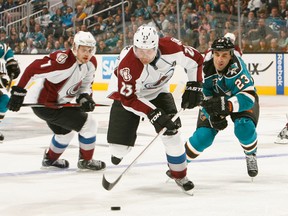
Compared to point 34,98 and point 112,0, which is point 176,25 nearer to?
point 112,0

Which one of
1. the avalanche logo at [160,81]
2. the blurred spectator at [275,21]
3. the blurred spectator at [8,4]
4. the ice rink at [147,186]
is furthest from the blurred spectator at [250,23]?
the avalanche logo at [160,81]

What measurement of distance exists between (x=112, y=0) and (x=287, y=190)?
29.3 feet

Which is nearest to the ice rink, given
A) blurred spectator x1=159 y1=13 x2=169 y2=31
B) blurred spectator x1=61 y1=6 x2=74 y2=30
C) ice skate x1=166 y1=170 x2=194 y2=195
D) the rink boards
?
ice skate x1=166 y1=170 x2=194 y2=195

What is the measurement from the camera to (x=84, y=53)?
5398 mm

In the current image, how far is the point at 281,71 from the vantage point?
450 inches

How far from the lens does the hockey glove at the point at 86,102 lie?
18.2 feet

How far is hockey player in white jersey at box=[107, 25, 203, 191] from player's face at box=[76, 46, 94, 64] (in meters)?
0.50

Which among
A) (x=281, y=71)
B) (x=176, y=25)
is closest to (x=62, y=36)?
(x=176, y=25)

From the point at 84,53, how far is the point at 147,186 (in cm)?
113

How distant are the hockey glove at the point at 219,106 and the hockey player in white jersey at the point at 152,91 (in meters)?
0.16

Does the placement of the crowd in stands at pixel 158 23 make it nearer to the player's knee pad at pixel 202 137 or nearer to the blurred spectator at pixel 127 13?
the blurred spectator at pixel 127 13

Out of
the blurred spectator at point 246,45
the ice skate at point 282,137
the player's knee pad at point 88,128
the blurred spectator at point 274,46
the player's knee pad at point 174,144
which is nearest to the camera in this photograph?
the player's knee pad at point 174,144

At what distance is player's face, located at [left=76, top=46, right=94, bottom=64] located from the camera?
5395 mm

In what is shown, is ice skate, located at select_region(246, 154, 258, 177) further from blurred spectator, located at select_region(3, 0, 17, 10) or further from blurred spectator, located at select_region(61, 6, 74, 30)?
blurred spectator, located at select_region(3, 0, 17, 10)
